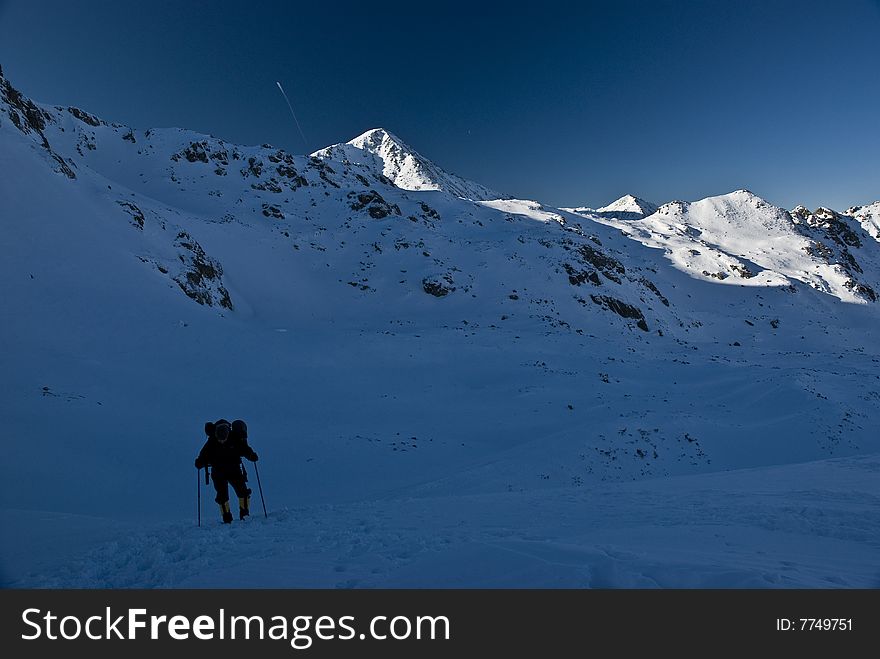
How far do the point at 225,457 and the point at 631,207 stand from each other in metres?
138

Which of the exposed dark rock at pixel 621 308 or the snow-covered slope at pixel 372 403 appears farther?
the exposed dark rock at pixel 621 308

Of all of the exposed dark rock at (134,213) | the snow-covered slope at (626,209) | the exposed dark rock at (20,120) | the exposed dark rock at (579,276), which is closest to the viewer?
the exposed dark rock at (20,120)

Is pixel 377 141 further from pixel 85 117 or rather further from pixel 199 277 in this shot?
pixel 199 277

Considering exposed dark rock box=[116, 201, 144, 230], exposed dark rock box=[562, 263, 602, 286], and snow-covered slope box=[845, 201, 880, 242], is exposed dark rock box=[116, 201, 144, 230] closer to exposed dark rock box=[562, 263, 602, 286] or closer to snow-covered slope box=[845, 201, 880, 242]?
exposed dark rock box=[562, 263, 602, 286]

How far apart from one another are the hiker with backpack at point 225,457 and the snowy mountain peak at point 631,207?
4895 inches

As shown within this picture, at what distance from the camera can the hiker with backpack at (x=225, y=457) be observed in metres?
7.46

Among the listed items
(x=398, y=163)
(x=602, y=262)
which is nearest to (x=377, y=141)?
(x=398, y=163)

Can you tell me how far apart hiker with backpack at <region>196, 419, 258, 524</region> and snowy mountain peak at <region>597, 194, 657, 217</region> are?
408ft

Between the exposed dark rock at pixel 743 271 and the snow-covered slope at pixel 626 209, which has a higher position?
the snow-covered slope at pixel 626 209

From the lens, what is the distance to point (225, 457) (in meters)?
7.65

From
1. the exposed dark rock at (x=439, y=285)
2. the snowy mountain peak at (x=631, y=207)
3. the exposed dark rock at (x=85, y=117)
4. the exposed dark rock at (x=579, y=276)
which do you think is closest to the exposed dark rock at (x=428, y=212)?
the exposed dark rock at (x=439, y=285)

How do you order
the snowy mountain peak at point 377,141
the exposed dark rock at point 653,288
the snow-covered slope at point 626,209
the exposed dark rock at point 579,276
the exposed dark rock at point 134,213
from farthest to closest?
1. the snowy mountain peak at point 377,141
2. the snow-covered slope at point 626,209
3. the exposed dark rock at point 653,288
4. the exposed dark rock at point 579,276
5. the exposed dark rock at point 134,213

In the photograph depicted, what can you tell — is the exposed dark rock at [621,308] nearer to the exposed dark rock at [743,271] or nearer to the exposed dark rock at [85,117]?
the exposed dark rock at [743,271]

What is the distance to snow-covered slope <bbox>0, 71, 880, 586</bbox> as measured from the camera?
5.48 metres
